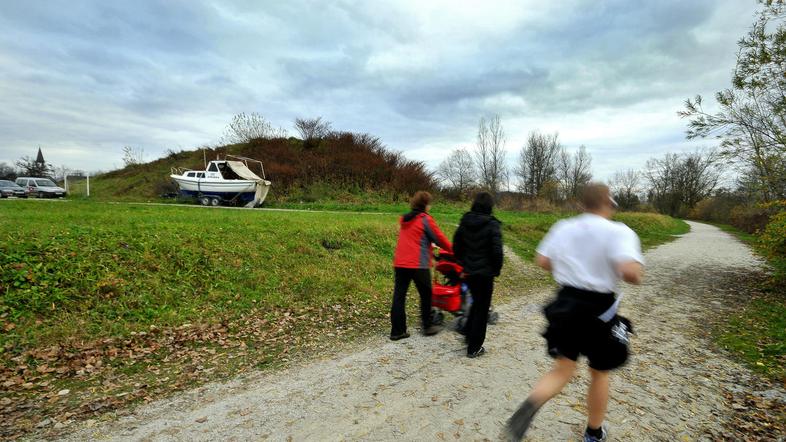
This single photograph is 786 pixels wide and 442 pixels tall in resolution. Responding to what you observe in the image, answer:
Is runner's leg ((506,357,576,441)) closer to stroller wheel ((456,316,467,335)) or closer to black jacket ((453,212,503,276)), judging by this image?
black jacket ((453,212,503,276))

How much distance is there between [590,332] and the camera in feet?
9.18

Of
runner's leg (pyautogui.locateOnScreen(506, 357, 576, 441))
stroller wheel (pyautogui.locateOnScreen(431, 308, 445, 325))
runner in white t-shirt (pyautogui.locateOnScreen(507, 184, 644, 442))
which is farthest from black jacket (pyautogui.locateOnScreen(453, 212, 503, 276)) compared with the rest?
runner's leg (pyautogui.locateOnScreen(506, 357, 576, 441))

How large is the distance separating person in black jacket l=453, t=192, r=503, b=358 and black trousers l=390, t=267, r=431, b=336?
0.73 meters

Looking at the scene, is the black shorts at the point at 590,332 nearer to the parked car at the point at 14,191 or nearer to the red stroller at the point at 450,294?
the red stroller at the point at 450,294

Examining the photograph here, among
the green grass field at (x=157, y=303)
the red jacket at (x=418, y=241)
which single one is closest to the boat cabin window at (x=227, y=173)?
the green grass field at (x=157, y=303)

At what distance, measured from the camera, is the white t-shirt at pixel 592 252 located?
2.66m

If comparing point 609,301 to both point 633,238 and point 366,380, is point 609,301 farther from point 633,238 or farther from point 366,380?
point 366,380

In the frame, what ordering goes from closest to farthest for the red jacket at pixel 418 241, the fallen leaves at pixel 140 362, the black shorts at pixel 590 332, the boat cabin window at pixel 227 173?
the black shorts at pixel 590 332
the fallen leaves at pixel 140 362
the red jacket at pixel 418 241
the boat cabin window at pixel 227 173

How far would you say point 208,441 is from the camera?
3.22 m

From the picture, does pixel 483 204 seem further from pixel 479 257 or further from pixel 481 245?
pixel 479 257

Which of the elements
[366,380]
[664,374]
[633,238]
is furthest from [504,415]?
[664,374]

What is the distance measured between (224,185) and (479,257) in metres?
19.6

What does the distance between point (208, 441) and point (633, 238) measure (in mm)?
3612

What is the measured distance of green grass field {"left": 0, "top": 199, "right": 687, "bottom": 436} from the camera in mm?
4586
